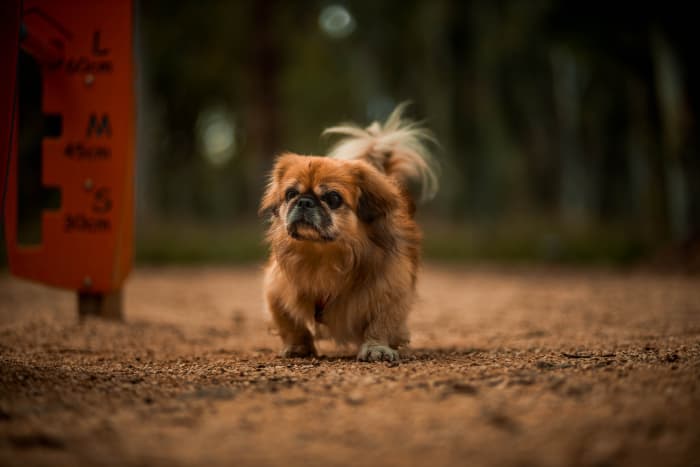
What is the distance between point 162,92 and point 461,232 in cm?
1584

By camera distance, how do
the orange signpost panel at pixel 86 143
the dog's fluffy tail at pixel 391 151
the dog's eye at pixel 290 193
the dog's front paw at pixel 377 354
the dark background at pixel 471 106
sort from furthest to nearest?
the dark background at pixel 471 106
the orange signpost panel at pixel 86 143
the dog's fluffy tail at pixel 391 151
the dog's eye at pixel 290 193
the dog's front paw at pixel 377 354

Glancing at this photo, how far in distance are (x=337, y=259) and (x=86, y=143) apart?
9.12ft

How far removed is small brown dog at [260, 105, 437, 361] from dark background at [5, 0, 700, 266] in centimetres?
938

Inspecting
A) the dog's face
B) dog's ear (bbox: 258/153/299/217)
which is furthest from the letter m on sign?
the dog's face

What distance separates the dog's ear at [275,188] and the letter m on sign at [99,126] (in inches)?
76.4

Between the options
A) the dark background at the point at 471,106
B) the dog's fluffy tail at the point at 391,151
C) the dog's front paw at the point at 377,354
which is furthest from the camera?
the dark background at the point at 471,106

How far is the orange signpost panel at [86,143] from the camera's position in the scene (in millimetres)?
5633

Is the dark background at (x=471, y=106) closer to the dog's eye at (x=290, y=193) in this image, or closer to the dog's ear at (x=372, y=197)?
the dog's ear at (x=372, y=197)

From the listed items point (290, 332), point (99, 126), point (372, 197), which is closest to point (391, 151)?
point (372, 197)

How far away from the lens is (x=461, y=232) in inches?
699

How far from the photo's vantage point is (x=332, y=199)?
418 centimetres

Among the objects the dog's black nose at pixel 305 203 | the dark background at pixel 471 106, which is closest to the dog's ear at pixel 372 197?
the dog's black nose at pixel 305 203

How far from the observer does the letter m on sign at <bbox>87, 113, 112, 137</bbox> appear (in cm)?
569

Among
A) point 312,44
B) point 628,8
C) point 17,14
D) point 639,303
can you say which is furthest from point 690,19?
point 312,44
